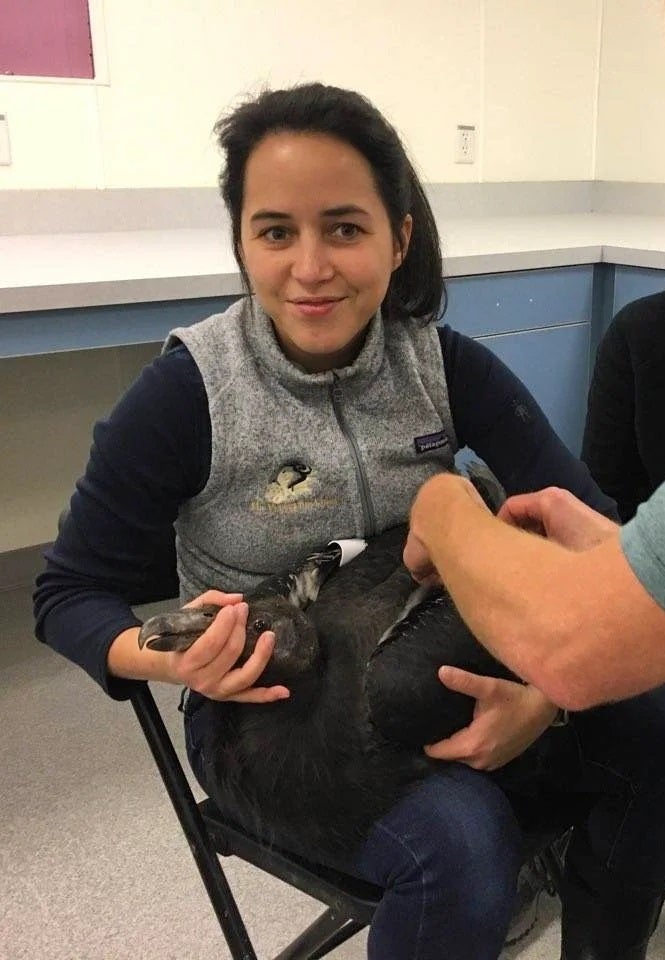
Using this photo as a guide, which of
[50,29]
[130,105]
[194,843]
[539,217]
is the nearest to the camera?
[194,843]

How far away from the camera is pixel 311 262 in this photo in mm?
939

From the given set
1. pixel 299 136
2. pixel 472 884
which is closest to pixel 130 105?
pixel 299 136

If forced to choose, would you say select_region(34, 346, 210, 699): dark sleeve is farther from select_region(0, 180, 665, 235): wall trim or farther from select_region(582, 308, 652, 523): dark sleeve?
select_region(0, 180, 665, 235): wall trim

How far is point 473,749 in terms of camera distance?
31.5 inches

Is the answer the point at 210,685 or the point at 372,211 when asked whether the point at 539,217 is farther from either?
the point at 210,685

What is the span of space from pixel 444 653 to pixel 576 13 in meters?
2.81

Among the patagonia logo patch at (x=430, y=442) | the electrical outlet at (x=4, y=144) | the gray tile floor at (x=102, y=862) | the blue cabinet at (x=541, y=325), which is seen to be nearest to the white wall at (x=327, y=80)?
the electrical outlet at (x=4, y=144)

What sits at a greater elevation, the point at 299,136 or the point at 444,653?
the point at 299,136

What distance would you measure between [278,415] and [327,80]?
6.21ft

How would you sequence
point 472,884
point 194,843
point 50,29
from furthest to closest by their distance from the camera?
point 50,29
point 194,843
point 472,884

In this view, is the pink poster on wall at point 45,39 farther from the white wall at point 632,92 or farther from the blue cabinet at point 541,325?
the white wall at point 632,92

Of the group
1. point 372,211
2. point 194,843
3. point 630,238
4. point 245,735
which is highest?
point 372,211

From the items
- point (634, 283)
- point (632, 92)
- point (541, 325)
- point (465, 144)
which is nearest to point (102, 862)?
point (541, 325)

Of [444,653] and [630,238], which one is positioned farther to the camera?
[630,238]
